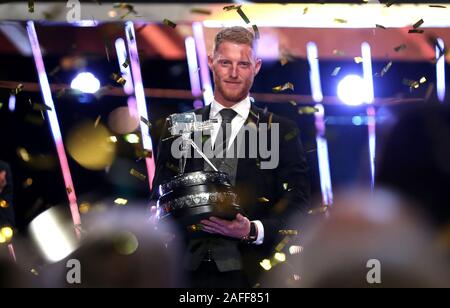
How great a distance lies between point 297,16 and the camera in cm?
314

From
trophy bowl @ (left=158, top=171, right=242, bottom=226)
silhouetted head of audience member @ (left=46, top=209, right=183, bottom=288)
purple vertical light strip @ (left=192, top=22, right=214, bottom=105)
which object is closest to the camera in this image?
trophy bowl @ (left=158, top=171, right=242, bottom=226)

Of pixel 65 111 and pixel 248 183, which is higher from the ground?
pixel 65 111

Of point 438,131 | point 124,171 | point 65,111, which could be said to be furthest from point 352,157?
point 65,111

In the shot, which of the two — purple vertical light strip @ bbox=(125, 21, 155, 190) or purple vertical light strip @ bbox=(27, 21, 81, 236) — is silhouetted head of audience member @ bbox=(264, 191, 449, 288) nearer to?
purple vertical light strip @ bbox=(125, 21, 155, 190)

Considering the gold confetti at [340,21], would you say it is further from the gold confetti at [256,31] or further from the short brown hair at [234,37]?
the short brown hair at [234,37]

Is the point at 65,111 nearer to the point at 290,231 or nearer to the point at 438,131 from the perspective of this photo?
the point at 290,231

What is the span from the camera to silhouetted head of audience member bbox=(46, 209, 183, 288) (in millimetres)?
2896

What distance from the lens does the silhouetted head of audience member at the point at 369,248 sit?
9.64ft

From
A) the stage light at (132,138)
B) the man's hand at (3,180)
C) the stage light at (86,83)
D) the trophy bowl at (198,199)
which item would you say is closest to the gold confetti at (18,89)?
the stage light at (86,83)

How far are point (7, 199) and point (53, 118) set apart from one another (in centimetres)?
45

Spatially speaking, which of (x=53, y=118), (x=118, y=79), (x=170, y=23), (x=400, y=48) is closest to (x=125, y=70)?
(x=118, y=79)

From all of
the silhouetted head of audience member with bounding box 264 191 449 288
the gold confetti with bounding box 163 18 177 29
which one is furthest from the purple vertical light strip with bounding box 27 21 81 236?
the silhouetted head of audience member with bounding box 264 191 449 288

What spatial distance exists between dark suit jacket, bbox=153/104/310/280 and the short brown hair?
33 centimetres
